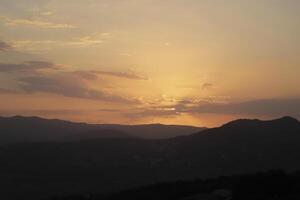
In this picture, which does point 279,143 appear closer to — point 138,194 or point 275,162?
point 275,162

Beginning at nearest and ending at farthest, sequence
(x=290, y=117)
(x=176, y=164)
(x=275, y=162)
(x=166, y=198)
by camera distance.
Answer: (x=166, y=198) < (x=275, y=162) < (x=176, y=164) < (x=290, y=117)

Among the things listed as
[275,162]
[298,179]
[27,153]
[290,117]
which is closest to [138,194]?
[298,179]

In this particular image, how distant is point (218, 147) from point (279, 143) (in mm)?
14679

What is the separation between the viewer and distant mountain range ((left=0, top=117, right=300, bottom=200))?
108 m

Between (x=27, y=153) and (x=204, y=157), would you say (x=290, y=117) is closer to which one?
(x=204, y=157)

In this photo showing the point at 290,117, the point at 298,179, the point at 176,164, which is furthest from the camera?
the point at 290,117

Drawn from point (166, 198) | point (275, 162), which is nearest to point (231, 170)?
point (275, 162)

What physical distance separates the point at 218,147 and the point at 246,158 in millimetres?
11820

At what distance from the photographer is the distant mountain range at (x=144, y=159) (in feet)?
356

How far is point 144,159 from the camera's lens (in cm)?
13075

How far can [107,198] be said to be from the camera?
5872 centimetres

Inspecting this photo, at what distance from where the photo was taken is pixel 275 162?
380 feet

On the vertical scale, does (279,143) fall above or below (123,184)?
above

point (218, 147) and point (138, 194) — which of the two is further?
point (218, 147)
